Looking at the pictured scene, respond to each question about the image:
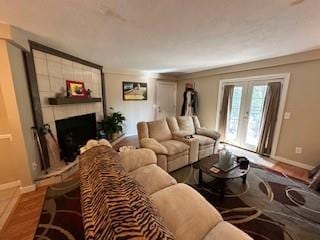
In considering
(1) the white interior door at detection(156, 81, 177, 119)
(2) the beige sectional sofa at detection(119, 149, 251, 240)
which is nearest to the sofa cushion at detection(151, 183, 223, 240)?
(2) the beige sectional sofa at detection(119, 149, 251, 240)

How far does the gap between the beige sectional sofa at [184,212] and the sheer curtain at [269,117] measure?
2905mm

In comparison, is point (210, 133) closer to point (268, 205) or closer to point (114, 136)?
point (268, 205)

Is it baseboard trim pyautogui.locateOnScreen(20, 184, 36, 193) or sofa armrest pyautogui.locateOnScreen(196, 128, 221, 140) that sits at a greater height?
sofa armrest pyautogui.locateOnScreen(196, 128, 221, 140)

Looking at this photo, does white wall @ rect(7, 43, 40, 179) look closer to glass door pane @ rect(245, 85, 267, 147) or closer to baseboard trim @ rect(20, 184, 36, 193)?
baseboard trim @ rect(20, 184, 36, 193)

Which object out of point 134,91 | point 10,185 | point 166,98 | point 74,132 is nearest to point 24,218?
point 10,185

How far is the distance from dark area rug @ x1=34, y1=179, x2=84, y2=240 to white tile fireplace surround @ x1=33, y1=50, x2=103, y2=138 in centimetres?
108

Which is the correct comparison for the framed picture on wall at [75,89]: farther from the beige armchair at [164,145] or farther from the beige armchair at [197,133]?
the beige armchair at [197,133]

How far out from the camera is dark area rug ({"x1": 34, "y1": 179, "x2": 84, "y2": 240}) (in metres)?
1.51

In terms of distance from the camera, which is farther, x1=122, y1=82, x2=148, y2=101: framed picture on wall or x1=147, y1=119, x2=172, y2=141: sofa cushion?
x1=122, y1=82, x2=148, y2=101: framed picture on wall

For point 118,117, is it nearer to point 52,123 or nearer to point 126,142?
point 126,142

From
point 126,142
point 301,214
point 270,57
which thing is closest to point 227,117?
point 270,57

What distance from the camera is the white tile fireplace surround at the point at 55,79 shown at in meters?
2.36

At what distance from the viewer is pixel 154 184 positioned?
1589 mm

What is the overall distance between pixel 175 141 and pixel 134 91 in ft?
8.85
